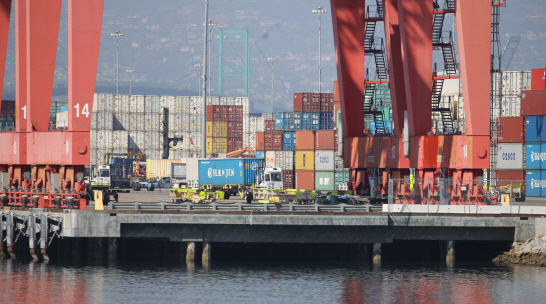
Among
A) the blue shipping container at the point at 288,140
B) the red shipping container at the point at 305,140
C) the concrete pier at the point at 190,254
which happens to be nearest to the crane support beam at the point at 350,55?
the concrete pier at the point at 190,254

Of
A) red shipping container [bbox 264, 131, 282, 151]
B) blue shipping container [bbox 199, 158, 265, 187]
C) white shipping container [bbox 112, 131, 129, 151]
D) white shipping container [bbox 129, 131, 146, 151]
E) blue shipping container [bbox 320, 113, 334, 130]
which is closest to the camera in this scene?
blue shipping container [bbox 199, 158, 265, 187]

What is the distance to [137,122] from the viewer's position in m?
124

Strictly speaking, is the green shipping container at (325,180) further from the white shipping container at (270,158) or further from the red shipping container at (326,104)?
the red shipping container at (326,104)

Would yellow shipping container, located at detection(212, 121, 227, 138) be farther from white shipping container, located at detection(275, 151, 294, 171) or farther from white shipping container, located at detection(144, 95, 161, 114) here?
white shipping container, located at detection(275, 151, 294, 171)

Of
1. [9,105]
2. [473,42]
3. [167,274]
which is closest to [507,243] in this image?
[473,42]

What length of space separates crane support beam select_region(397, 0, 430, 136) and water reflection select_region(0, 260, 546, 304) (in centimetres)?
1115

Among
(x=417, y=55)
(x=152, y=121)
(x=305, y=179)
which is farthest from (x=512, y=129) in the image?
(x=152, y=121)

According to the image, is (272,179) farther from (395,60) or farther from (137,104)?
(137,104)

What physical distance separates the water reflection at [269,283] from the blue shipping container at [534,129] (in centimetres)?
3163

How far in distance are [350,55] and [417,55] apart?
1208cm

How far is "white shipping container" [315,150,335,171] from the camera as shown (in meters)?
86.0

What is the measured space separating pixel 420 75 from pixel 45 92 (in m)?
23.1

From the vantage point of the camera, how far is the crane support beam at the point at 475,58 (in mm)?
41500

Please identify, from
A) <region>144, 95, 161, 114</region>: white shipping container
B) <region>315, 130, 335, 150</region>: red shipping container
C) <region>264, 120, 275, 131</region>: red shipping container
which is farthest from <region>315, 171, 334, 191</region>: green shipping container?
<region>144, 95, 161, 114</region>: white shipping container
